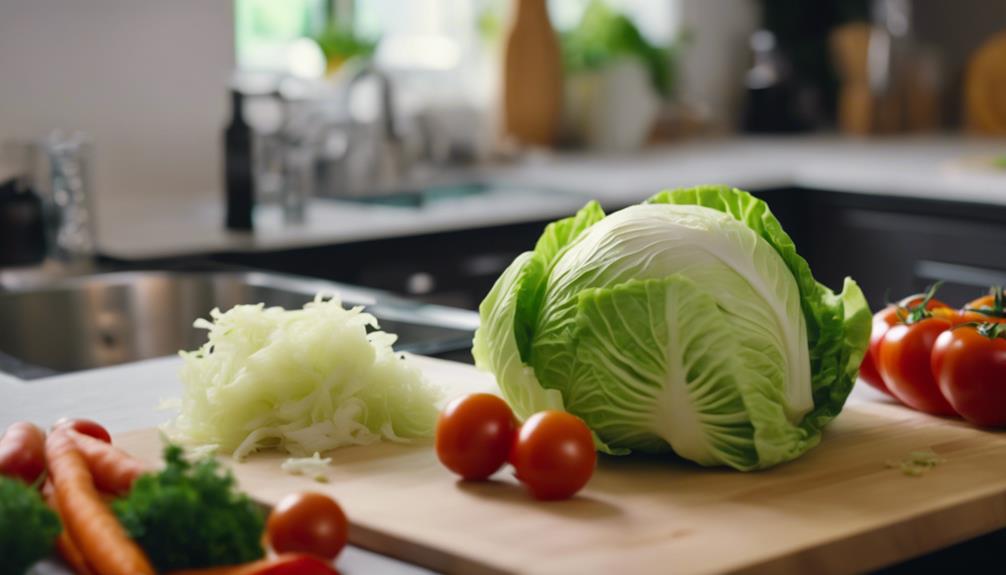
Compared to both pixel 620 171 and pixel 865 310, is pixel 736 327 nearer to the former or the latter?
pixel 865 310

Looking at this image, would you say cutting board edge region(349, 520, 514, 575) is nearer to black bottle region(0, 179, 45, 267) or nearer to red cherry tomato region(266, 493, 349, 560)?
red cherry tomato region(266, 493, 349, 560)

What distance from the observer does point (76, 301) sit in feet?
8.57

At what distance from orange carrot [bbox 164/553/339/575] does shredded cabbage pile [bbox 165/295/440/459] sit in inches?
15.3

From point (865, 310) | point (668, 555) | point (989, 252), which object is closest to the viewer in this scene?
point (668, 555)

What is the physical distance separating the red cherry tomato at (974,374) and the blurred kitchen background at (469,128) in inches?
69.0

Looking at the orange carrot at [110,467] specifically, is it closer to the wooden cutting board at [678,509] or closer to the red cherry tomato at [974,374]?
the wooden cutting board at [678,509]

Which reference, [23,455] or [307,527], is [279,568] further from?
[23,455]

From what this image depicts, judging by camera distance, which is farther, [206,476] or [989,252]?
[989,252]

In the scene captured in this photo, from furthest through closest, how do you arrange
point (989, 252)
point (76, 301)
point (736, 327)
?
point (989, 252) < point (76, 301) < point (736, 327)

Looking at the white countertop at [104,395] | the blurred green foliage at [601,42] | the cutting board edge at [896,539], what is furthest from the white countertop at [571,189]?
the cutting board edge at [896,539]

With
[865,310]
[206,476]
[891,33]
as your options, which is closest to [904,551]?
[865,310]

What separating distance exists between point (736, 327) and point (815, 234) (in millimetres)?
2588

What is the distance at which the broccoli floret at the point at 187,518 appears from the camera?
0.96 meters

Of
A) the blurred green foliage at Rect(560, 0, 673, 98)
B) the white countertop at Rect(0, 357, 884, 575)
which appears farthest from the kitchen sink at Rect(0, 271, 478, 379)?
the blurred green foliage at Rect(560, 0, 673, 98)
